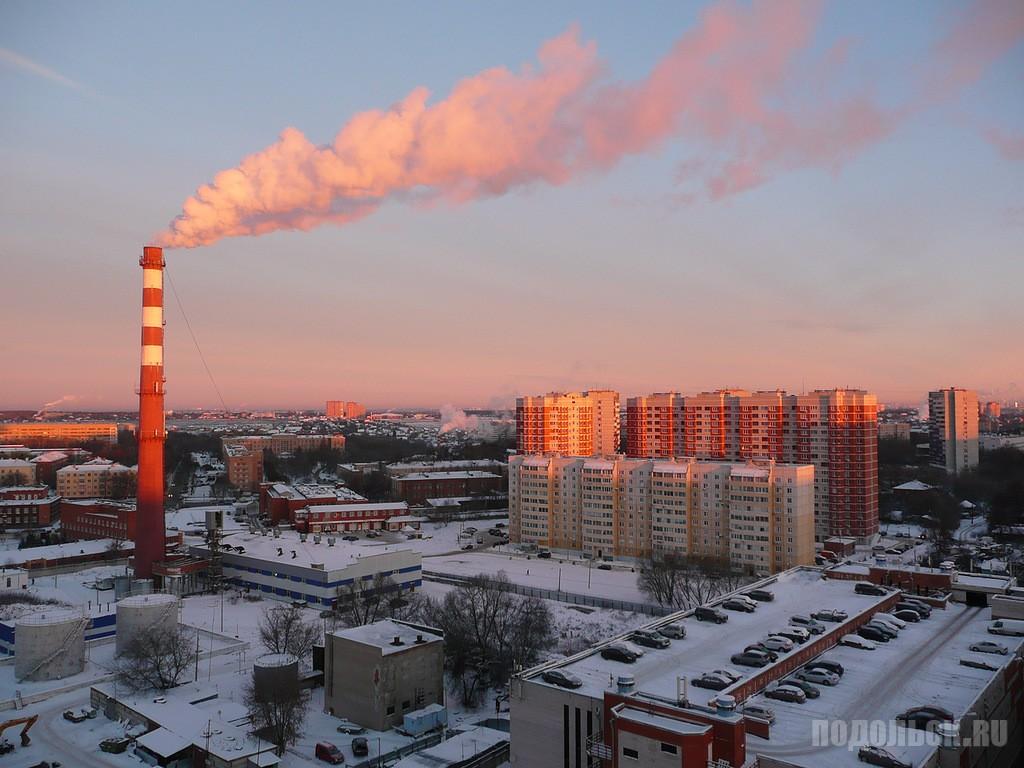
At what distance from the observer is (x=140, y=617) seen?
14281mm

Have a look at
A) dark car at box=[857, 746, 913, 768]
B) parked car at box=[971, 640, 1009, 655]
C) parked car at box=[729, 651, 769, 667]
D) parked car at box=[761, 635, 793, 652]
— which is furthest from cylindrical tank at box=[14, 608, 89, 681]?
parked car at box=[971, 640, 1009, 655]

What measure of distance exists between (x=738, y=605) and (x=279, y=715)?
6.73 m

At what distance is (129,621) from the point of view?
14.3 m

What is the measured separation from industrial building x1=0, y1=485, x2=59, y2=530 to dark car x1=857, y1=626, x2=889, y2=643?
3249 centimetres

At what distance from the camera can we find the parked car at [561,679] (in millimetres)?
7984

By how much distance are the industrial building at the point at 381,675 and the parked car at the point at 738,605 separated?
4.50 meters

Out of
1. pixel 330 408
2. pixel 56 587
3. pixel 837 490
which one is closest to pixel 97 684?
pixel 56 587

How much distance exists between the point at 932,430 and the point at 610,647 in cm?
5054

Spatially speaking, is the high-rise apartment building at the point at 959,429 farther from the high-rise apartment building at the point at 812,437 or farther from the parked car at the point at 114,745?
the parked car at the point at 114,745

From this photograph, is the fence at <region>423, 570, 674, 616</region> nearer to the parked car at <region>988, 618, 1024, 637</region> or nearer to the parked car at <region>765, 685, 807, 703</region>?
the parked car at <region>988, 618, 1024, 637</region>

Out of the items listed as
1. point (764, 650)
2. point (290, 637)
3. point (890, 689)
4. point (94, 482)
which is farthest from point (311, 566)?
point (94, 482)

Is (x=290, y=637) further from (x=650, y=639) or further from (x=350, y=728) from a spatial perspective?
(x=650, y=639)

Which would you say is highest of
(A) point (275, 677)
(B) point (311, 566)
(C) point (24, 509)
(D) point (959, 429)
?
(D) point (959, 429)

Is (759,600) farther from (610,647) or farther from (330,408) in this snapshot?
(330,408)
